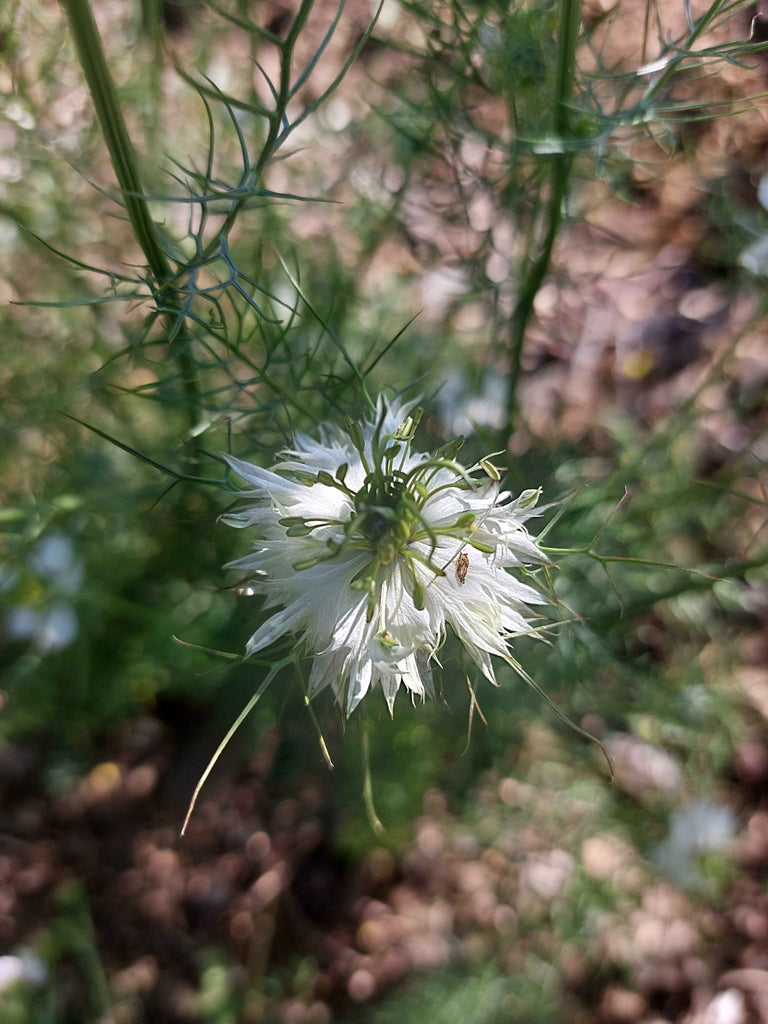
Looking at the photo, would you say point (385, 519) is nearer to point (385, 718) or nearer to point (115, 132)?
point (115, 132)

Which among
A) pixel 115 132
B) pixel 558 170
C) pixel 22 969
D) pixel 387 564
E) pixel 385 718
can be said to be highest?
pixel 558 170

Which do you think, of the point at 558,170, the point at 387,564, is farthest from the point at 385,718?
the point at 558,170

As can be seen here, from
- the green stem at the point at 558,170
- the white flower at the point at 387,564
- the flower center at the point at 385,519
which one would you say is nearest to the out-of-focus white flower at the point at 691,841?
the green stem at the point at 558,170

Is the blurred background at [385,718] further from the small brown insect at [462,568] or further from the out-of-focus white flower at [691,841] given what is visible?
the small brown insect at [462,568]

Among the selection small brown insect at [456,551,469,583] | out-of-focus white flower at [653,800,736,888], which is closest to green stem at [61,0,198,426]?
small brown insect at [456,551,469,583]

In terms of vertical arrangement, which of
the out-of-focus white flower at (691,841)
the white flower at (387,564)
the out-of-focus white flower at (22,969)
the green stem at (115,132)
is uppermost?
the green stem at (115,132)

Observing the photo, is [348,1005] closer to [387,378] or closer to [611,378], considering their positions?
[387,378]

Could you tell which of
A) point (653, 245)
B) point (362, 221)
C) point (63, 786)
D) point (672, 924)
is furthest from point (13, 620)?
point (653, 245)
